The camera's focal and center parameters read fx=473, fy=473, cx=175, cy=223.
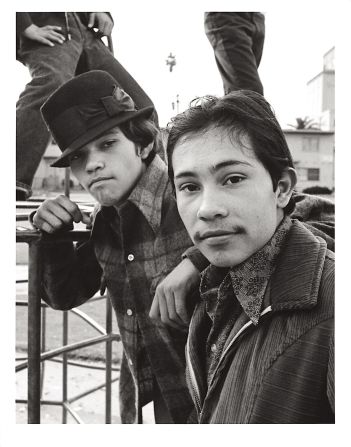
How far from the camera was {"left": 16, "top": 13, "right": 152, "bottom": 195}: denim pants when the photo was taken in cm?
98

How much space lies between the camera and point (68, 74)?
101cm

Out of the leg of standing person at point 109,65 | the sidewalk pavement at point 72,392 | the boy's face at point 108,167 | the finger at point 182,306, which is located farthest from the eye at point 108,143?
the sidewalk pavement at point 72,392

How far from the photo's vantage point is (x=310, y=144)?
34.9 inches

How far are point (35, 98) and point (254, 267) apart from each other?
1.88 feet

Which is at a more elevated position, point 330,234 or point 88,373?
point 330,234

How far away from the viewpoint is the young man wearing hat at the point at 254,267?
0.71 metres

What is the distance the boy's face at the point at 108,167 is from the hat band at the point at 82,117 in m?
0.03

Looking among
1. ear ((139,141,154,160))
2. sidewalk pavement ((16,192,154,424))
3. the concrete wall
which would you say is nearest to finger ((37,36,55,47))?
ear ((139,141,154,160))

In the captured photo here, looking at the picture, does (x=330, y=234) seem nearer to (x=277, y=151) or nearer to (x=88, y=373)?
(x=277, y=151)

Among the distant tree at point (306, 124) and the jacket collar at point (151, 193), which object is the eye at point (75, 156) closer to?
the jacket collar at point (151, 193)

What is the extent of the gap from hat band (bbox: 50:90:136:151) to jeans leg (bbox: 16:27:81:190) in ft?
0.18
